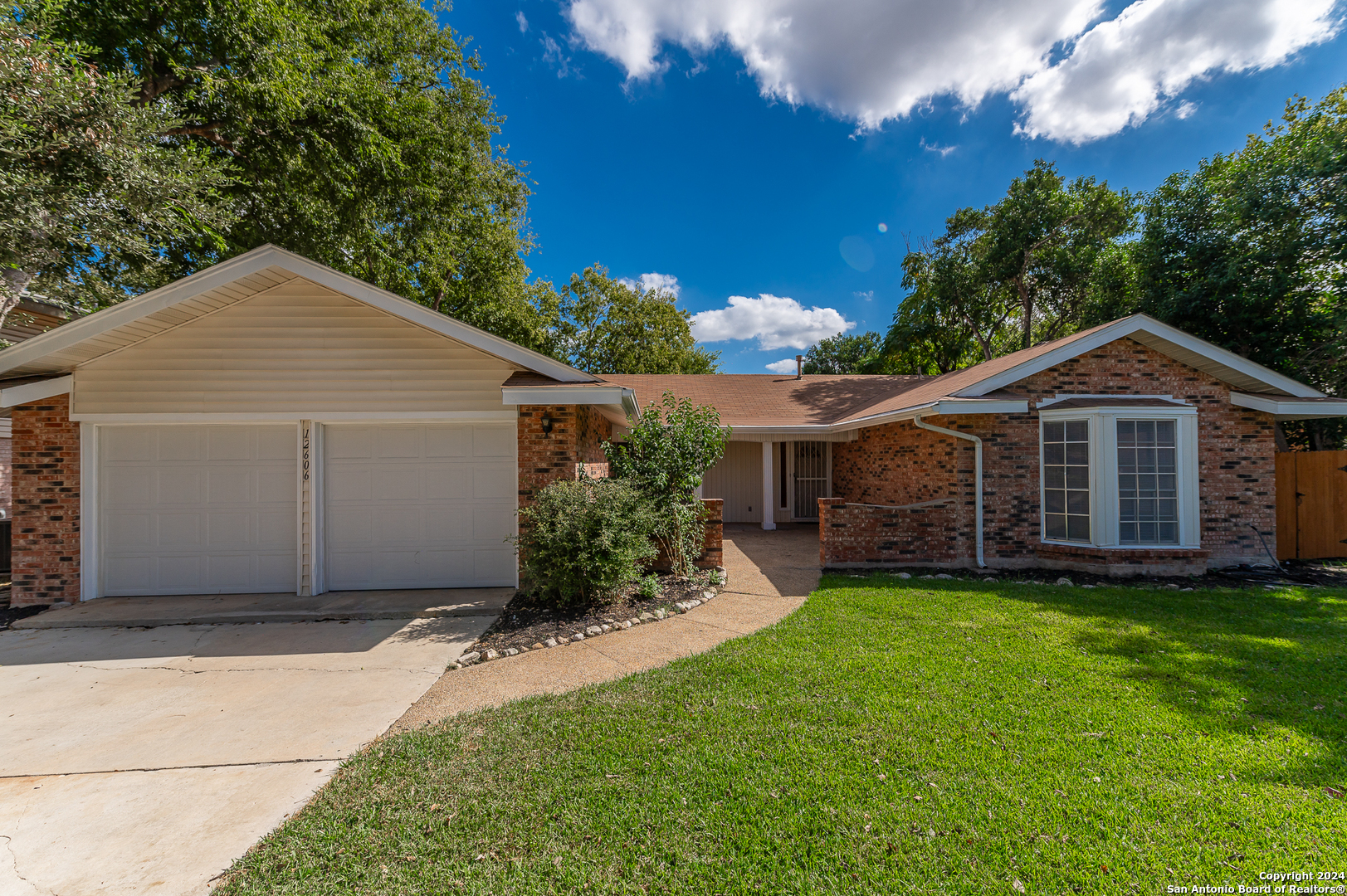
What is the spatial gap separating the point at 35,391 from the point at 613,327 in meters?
21.3

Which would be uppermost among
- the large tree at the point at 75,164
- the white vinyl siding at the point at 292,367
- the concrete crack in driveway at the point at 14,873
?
the large tree at the point at 75,164

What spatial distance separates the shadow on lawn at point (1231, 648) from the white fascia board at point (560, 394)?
17.9 feet

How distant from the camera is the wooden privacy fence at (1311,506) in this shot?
8148mm

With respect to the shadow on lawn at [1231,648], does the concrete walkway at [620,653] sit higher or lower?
lower

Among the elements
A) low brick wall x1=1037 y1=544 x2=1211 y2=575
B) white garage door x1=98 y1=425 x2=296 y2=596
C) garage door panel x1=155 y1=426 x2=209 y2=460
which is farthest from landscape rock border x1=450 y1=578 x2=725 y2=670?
low brick wall x1=1037 y1=544 x2=1211 y2=575

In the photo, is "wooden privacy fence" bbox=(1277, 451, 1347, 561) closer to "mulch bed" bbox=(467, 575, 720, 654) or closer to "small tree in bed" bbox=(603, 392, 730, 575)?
"small tree in bed" bbox=(603, 392, 730, 575)

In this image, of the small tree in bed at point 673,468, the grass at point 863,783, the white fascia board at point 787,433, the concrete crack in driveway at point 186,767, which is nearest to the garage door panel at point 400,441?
the small tree in bed at point 673,468

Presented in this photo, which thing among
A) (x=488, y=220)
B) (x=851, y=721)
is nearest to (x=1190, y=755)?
(x=851, y=721)

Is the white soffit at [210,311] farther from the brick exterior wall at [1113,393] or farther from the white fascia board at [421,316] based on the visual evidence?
the brick exterior wall at [1113,393]

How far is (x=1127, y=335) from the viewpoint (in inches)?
308

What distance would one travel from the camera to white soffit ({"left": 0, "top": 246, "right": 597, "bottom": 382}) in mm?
5785

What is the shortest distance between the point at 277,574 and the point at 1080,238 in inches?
981

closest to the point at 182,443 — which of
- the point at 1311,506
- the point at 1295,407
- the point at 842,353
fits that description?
the point at 1295,407

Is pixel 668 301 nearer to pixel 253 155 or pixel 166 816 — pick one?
pixel 253 155
